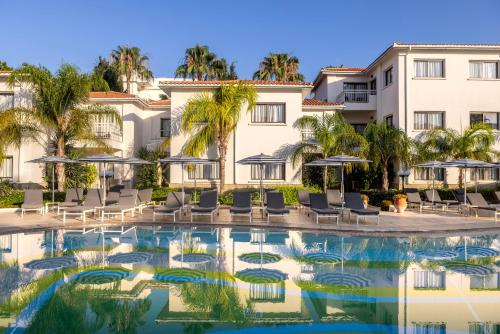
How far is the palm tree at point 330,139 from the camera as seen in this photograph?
20453 millimetres

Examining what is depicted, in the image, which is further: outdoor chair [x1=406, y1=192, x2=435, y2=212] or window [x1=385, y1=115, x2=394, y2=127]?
window [x1=385, y1=115, x2=394, y2=127]

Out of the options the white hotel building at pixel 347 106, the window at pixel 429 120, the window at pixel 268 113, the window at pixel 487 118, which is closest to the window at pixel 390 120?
the white hotel building at pixel 347 106

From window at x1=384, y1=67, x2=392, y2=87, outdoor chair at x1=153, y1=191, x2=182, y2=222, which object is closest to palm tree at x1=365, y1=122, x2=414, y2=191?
window at x1=384, y1=67, x2=392, y2=87

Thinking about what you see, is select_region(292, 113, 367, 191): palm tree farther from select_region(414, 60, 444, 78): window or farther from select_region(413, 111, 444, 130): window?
select_region(414, 60, 444, 78): window

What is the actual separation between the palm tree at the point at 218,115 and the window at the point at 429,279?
1333cm

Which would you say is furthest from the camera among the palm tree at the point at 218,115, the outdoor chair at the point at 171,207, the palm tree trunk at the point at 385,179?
the palm tree trunk at the point at 385,179

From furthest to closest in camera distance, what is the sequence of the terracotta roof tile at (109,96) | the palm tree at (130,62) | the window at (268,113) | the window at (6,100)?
1. the palm tree at (130,62)
2. the terracotta roof tile at (109,96)
3. the window at (6,100)
4. the window at (268,113)

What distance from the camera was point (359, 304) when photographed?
22.4 ft

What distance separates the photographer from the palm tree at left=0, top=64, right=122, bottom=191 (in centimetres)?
1869

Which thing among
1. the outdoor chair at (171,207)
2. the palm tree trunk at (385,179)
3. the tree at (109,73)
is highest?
the tree at (109,73)

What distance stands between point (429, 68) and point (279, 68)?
755 inches

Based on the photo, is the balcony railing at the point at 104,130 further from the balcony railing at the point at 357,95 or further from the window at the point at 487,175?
the window at the point at 487,175

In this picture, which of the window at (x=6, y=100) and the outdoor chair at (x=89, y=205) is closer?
the outdoor chair at (x=89, y=205)

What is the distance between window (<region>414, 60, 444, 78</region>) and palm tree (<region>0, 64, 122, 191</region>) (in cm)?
2056
